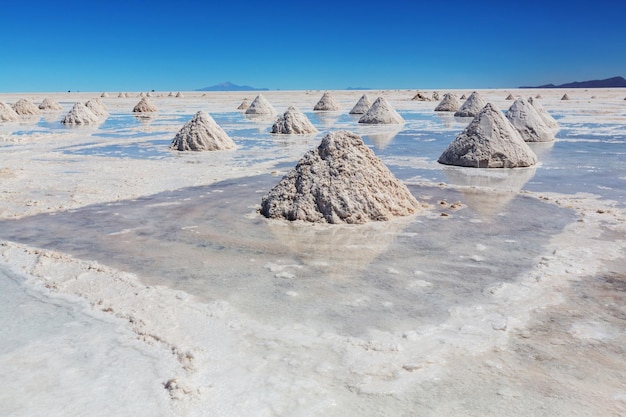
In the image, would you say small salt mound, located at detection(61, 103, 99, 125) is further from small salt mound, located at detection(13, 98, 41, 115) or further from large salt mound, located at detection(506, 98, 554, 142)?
large salt mound, located at detection(506, 98, 554, 142)

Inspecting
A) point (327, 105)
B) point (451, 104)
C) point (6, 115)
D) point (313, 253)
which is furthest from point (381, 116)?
point (313, 253)

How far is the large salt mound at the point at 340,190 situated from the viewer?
5.89 metres

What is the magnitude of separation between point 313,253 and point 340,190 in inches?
54.9

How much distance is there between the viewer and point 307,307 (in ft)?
11.7

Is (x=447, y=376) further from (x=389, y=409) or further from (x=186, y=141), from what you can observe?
(x=186, y=141)

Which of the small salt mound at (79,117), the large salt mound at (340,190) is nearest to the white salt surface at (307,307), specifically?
the large salt mound at (340,190)

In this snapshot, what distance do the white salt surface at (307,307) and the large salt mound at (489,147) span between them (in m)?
2.37

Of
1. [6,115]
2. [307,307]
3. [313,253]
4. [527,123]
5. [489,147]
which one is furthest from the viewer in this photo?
[6,115]

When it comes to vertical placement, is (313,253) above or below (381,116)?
below

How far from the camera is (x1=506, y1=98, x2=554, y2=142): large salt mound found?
13922mm

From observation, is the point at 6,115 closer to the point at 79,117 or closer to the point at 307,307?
the point at 79,117

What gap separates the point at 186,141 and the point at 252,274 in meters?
8.64

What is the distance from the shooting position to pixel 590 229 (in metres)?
5.39

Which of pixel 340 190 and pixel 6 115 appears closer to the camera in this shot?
pixel 340 190
